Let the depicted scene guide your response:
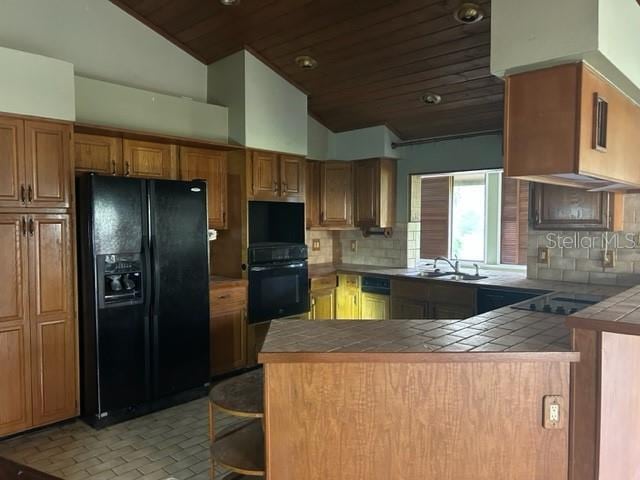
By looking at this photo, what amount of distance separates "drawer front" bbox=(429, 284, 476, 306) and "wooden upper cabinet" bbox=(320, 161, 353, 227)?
134cm

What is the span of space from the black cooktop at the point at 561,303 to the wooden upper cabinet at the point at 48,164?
9.58 feet

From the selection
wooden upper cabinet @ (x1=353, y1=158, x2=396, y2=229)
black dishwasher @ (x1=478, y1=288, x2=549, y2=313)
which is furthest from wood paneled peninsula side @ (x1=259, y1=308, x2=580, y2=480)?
wooden upper cabinet @ (x1=353, y1=158, x2=396, y2=229)

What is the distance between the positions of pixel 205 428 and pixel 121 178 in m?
1.79

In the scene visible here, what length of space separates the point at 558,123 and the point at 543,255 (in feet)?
7.79

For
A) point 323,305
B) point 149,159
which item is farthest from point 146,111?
point 323,305

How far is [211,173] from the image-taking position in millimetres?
3988

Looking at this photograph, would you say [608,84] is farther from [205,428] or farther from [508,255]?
[508,255]

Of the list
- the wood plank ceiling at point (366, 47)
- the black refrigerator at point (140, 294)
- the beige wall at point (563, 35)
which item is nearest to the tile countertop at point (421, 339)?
the beige wall at point (563, 35)

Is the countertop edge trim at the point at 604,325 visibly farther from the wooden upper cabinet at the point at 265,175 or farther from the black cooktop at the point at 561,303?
the wooden upper cabinet at the point at 265,175

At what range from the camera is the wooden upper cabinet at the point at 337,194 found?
5.02 m

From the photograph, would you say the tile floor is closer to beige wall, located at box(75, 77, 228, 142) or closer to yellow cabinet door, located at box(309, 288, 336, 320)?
yellow cabinet door, located at box(309, 288, 336, 320)

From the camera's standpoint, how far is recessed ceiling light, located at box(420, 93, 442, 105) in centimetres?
405

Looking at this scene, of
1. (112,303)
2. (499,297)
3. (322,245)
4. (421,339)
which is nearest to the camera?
(421,339)

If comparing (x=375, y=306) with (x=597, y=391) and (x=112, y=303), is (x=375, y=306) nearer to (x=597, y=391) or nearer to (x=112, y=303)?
(x=112, y=303)
